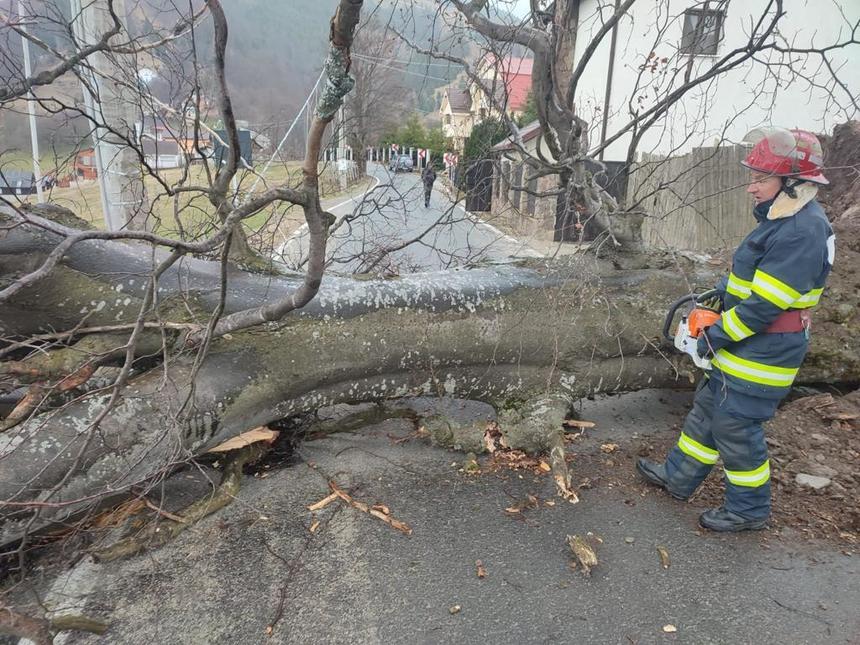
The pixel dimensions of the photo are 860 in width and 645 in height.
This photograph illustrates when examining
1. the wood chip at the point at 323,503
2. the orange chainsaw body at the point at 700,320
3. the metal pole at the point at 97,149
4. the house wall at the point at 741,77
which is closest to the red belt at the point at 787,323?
the orange chainsaw body at the point at 700,320

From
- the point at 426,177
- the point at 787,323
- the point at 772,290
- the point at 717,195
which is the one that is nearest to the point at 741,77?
the point at 717,195

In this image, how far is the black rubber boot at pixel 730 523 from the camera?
107 inches

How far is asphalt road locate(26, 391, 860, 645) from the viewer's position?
7.20 ft

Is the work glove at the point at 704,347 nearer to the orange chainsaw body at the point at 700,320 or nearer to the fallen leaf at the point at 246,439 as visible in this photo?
the orange chainsaw body at the point at 700,320

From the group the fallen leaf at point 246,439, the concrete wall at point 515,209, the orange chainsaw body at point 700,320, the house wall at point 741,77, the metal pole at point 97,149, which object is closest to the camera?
the orange chainsaw body at point 700,320

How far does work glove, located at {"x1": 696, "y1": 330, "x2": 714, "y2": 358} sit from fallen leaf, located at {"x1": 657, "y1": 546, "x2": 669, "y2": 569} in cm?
93

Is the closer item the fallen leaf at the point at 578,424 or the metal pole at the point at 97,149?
the fallen leaf at the point at 578,424

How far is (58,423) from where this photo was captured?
254 cm

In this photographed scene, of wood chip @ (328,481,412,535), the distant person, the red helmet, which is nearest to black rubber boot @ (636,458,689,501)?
wood chip @ (328,481,412,535)

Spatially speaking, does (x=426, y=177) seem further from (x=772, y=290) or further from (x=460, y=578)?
(x=460, y=578)

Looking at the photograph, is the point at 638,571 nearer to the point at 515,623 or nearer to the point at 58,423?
the point at 515,623

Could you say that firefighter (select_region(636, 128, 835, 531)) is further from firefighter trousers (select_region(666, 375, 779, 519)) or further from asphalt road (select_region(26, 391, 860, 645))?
asphalt road (select_region(26, 391, 860, 645))

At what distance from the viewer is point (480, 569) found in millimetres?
2502

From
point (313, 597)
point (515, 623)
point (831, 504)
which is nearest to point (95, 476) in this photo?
point (313, 597)
